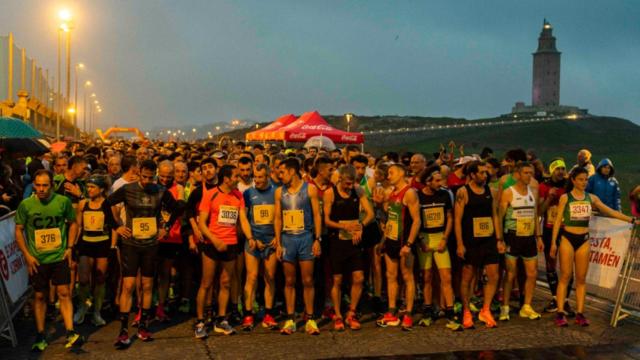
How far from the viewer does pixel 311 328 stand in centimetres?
711

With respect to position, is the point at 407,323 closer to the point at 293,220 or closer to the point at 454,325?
the point at 454,325

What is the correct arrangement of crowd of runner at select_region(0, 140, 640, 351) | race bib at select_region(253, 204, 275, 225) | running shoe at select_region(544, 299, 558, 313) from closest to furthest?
crowd of runner at select_region(0, 140, 640, 351)
race bib at select_region(253, 204, 275, 225)
running shoe at select_region(544, 299, 558, 313)

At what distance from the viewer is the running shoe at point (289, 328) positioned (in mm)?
7086

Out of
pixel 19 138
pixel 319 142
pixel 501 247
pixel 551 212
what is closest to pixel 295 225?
pixel 501 247

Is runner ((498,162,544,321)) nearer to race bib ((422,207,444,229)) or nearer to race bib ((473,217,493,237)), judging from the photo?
race bib ((473,217,493,237))

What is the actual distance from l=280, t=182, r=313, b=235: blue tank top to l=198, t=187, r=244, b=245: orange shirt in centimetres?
57

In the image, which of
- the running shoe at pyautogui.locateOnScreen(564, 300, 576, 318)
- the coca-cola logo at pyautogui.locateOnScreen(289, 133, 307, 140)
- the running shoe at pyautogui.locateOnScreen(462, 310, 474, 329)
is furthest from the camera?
the coca-cola logo at pyautogui.locateOnScreen(289, 133, 307, 140)

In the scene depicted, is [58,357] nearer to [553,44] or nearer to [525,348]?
[525,348]

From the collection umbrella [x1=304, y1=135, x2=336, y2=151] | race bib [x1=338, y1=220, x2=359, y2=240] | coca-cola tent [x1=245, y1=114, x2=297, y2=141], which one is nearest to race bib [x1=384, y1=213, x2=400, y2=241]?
race bib [x1=338, y1=220, x2=359, y2=240]

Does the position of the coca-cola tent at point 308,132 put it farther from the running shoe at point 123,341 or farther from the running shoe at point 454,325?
the running shoe at point 123,341

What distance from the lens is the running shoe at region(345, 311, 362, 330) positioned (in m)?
7.34

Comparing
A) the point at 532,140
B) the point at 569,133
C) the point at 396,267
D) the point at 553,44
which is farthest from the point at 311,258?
the point at 553,44

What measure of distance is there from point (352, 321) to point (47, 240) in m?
3.57

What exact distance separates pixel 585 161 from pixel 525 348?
415 centimetres
